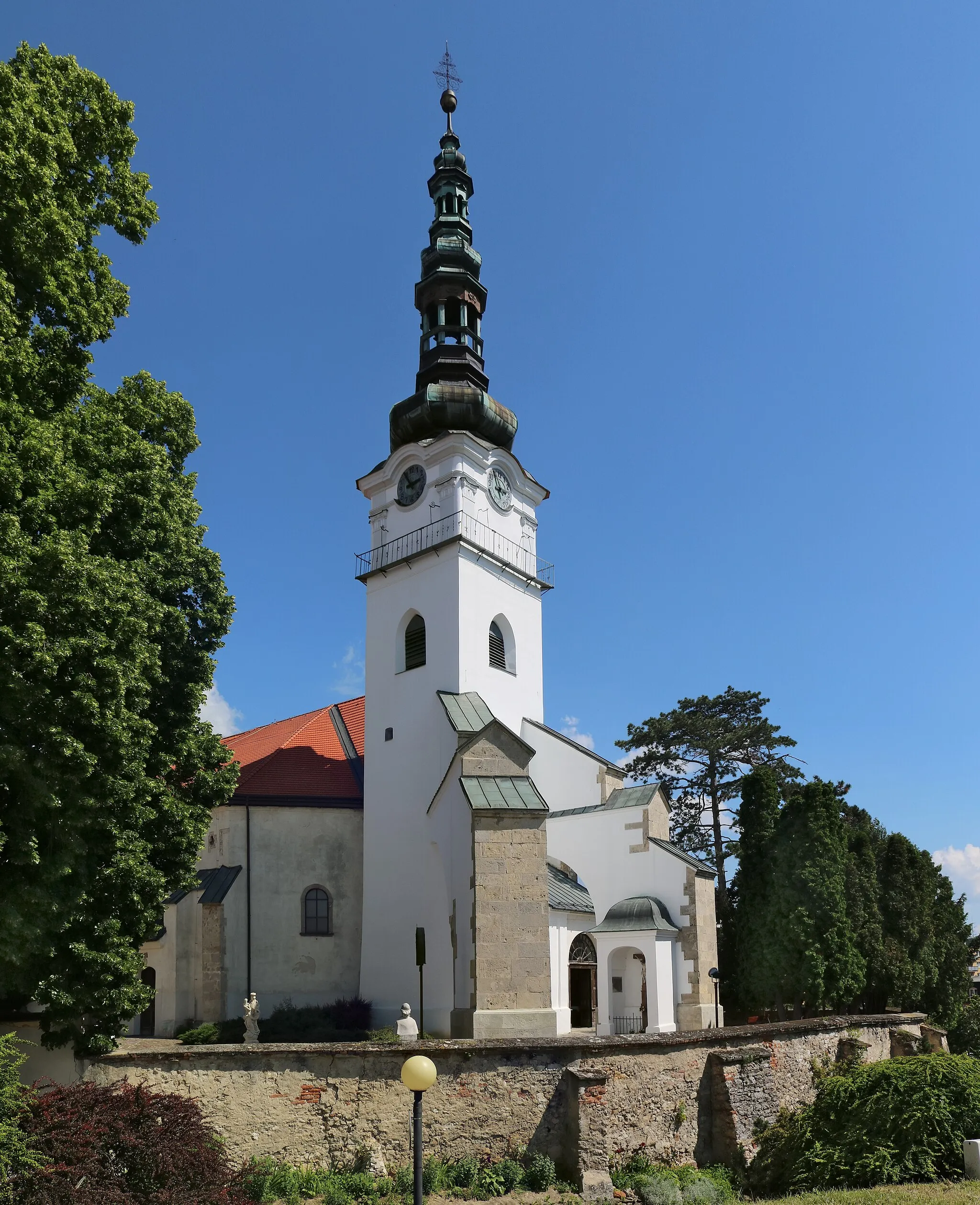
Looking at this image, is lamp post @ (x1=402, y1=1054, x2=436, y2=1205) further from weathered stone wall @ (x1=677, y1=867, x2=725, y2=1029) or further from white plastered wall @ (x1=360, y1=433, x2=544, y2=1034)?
weathered stone wall @ (x1=677, y1=867, x2=725, y2=1029)

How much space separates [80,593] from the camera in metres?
10.7

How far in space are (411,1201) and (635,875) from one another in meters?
12.6

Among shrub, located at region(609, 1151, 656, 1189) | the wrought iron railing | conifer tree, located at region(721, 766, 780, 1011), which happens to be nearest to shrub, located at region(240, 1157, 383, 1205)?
shrub, located at region(609, 1151, 656, 1189)

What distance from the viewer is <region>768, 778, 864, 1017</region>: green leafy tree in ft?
74.0

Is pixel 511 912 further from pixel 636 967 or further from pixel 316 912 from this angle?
pixel 316 912

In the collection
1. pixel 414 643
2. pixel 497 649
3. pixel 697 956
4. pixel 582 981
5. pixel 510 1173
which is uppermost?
pixel 414 643

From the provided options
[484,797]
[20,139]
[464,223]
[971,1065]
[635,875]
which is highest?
[464,223]

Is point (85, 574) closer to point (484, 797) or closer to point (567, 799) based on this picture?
point (484, 797)

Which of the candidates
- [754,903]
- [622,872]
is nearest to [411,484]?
[622,872]

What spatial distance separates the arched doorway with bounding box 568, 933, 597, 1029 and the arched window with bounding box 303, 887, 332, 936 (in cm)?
579

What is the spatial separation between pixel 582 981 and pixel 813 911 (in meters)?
5.62

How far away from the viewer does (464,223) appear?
2880 cm

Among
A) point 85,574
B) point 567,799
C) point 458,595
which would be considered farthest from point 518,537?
point 85,574

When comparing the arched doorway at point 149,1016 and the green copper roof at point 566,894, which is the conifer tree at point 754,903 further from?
the arched doorway at point 149,1016
